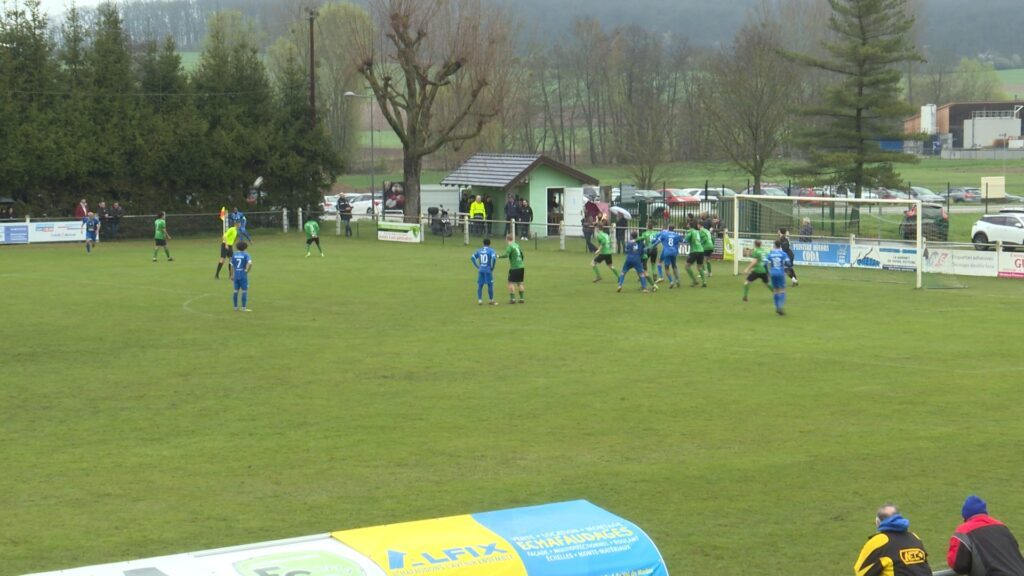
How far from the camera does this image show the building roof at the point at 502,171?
5306 cm

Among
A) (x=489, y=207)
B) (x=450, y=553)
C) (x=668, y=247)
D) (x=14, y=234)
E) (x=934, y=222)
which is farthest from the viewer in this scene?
(x=489, y=207)

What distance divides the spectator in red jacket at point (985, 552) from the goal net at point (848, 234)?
88.1 feet

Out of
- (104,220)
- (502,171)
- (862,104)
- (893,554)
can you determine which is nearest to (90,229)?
(104,220)

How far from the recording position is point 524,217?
51875mm

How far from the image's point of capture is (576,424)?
53.3 feet

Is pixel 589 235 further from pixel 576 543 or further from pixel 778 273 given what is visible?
pixel 576 543

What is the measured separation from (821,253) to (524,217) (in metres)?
16.2

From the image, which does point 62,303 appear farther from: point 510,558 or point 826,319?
point 510,558

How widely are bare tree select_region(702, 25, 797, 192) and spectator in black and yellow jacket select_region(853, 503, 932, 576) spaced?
53.2 meters

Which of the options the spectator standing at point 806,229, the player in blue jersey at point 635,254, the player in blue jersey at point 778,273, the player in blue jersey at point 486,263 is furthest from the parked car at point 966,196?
the player in blue jersey at point 486,263

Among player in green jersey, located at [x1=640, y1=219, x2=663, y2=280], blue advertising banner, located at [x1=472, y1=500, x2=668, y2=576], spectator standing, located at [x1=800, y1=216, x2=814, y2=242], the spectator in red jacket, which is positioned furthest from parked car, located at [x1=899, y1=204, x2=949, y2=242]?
blue advertising banner, located at [x1=472, y1=500, x2=668, y2=576]

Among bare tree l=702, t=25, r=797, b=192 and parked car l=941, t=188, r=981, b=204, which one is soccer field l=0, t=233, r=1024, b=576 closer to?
bare tree l=702, t=25, r=797, b=192

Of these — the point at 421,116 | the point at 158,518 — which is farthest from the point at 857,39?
the point at 158,518

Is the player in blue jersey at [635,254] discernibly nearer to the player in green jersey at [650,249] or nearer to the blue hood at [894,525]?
the player in green jersey at [650,249]
